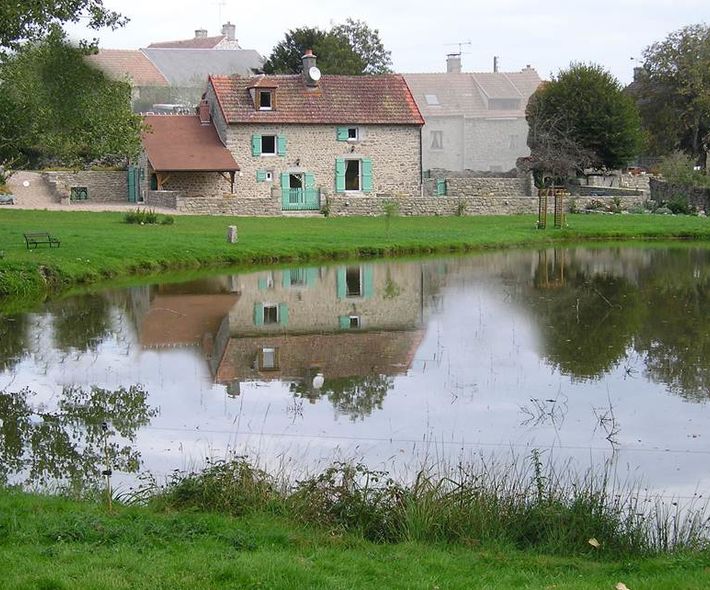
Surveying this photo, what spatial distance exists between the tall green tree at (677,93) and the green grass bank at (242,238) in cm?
2064

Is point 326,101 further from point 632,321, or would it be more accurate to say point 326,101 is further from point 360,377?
point 360,377

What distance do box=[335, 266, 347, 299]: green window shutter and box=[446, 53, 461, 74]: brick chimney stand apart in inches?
2090

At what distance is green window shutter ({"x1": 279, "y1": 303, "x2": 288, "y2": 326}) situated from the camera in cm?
1905

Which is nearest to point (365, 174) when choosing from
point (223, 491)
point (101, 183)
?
point (101, 183)

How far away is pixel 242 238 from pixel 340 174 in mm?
15510

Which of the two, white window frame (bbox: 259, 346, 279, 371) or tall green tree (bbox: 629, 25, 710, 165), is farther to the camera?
tall green tree (bbox: 629, 25, 710, 165)

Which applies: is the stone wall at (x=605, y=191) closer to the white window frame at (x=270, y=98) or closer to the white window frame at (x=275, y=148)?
the white window frame at (x=275, y=148)

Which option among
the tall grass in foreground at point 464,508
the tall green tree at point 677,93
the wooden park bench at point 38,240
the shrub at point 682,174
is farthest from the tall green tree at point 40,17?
the tall green tree at point 677,93

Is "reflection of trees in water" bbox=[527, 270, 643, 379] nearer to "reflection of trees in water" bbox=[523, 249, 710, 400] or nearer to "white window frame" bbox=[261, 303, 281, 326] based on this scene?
"reflection of trees in water" bbox=[523, 249, 710, 400]

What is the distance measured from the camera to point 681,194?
150 ft

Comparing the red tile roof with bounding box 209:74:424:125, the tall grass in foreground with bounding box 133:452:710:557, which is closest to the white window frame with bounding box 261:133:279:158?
the red tile roof with bounding box 209:74:424:125

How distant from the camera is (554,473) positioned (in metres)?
9.45

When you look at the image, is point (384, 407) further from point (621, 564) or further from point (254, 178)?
point (254, 178)

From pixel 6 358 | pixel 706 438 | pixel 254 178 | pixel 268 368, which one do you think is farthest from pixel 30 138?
pixel 254 178
